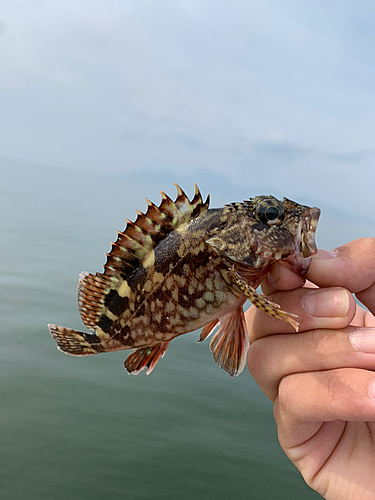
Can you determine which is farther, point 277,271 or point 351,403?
point 277,271

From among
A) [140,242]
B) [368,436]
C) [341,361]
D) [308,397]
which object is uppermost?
[140,242]

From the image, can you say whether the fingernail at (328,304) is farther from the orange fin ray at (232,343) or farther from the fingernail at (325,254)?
the orange fin ray at (232,343)

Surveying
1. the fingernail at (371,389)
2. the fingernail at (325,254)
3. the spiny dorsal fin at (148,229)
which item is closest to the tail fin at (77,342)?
the spiny dorsal fin at (148,229)

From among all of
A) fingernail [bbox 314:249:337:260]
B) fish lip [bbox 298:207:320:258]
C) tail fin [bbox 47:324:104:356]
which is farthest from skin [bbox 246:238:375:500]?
tail fin [bbox 47:324:104:356]

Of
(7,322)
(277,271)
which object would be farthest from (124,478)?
(7,322)

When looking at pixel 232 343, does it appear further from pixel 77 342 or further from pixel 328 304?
pixel 77 342

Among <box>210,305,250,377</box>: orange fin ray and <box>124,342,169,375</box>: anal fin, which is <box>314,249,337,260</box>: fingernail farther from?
<box>124,342,169,375</box>: anal fin

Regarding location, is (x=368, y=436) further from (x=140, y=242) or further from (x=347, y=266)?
(x=140, y=242)

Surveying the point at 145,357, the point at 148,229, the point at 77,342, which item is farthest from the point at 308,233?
the point at 77,342
